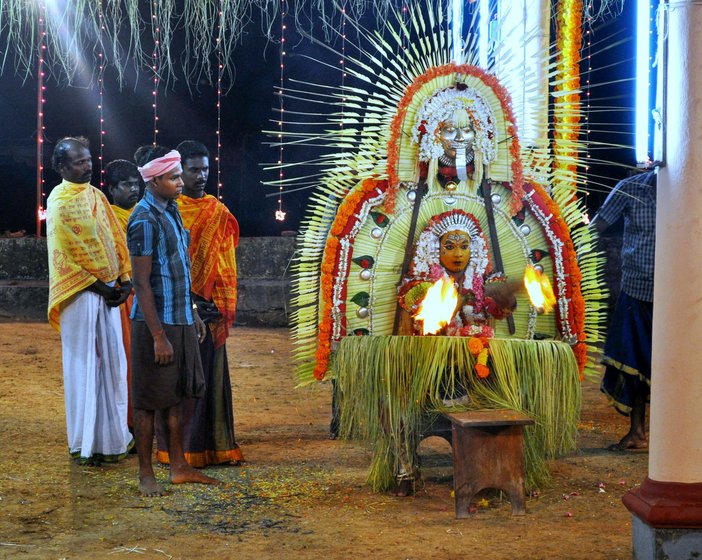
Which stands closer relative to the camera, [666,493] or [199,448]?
[666,493]

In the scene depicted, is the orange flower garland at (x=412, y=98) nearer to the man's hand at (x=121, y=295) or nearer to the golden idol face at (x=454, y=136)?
the golden idol face at (x=454, y=136)

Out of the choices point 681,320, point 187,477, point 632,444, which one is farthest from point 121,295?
point 681,320

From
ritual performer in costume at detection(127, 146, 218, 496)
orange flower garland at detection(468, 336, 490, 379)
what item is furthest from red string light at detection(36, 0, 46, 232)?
orange flower garland at detection(468, 336, 490, 379)

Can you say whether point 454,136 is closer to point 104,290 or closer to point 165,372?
point 165,372

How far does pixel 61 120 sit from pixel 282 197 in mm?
3486

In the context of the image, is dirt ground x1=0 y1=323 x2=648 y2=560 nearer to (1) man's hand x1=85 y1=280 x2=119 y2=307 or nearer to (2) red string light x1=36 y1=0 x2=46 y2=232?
(1) man's hand x1=85 y1=280 x2=119 y2=307

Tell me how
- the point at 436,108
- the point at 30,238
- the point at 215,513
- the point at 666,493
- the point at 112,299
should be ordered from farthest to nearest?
the point at 30,238
the point at 112,299
the point at 436,108
the point at 215,513
the point at 666,493

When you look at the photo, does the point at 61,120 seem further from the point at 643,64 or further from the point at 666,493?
the point at 666,493

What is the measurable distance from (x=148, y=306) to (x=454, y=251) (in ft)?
5.72

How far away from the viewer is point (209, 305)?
19.4 ft

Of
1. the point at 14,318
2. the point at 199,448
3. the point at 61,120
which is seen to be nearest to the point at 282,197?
the point at 61,120

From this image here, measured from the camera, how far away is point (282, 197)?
1445 cm

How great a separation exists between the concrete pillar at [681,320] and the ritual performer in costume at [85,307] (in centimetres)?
349

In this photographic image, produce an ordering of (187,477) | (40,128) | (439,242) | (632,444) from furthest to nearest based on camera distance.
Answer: (40,128) < (632,444) < (439,242) < (187,477)
